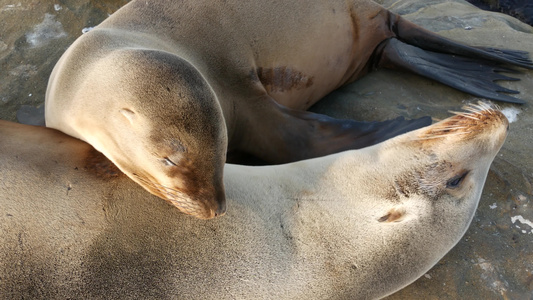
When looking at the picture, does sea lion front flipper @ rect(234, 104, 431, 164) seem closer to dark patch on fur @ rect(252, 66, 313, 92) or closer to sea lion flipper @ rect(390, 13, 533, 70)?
dark patch on fur @ rect(252, 66, 313, 92)

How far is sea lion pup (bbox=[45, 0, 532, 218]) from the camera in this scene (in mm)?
1969

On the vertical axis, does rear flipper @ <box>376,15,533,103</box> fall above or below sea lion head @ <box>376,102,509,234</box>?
below

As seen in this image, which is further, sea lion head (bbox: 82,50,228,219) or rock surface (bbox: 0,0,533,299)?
rock surface (bbox: 0,0,533,299)

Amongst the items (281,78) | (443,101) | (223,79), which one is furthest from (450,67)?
(223,79)

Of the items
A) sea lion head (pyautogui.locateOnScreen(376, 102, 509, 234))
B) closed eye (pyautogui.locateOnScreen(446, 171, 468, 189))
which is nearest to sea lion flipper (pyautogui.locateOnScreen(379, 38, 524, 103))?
sea lion head (pyautogui.locateOnScreen(376, 102, 509, 234))

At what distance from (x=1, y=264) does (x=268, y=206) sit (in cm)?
112

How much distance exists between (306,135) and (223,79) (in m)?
0.59

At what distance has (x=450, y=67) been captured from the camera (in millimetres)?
4039

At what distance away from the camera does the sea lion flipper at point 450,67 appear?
388 centimetres

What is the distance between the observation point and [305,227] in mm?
2355

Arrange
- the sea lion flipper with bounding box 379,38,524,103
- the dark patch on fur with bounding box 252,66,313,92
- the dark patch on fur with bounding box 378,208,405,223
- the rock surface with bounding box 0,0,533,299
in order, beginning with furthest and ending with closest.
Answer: the sea lion flipper with bounding box 379,38,524,103 < the dark patch on fur with bounding box 252,66,313,92 < the rock surface with bounding box 0,0,533,299 < the dark patch on fur with bounding box 378,208,405,223

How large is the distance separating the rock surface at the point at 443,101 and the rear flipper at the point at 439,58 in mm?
103

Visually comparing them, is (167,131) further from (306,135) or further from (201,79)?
(306,135)

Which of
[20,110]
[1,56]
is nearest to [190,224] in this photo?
[20,110]
